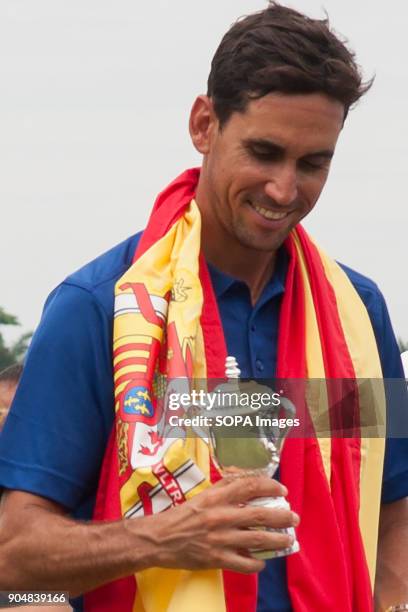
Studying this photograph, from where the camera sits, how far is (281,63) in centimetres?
420

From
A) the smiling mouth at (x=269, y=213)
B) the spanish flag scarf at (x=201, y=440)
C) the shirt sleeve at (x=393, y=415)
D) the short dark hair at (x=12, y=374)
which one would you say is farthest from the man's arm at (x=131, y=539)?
the short dark hair at (x=12, y=374)

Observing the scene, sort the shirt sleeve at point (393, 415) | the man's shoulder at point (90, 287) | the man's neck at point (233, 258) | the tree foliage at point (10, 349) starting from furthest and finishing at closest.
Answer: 1. the tree foliage at point (10, 349)
2. the shirt sleeve at point (393, 415)
3. the man's neck at point (233, 258)
4. the man's shoulder at point (90, 287)

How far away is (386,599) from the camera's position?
4.45 meters

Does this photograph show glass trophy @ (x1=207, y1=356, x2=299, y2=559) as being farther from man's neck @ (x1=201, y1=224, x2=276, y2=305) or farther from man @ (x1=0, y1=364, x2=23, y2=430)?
man @ (x1=0, y1=364, x2=23, y2=430)

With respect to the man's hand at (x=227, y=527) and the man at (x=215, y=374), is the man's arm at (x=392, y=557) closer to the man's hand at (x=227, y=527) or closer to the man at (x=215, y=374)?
the man at (x=215, y=374)

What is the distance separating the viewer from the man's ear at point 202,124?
14.4 ft

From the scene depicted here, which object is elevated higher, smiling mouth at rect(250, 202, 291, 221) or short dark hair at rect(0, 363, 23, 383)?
short dark hair at rect(0, 363, 23, 383)

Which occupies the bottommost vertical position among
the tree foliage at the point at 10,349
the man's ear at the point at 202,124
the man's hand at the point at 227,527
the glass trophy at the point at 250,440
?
the man's hand at the point at 227,527

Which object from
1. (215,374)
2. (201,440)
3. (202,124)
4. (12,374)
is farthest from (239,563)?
(12,374)

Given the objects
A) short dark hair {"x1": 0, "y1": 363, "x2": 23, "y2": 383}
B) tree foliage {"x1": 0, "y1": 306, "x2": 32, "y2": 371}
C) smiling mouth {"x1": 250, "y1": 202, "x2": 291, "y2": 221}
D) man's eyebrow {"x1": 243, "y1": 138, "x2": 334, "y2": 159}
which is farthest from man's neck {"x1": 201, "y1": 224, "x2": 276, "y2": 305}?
tree foliage {"x1": 0, "y1": 306, "x2": 32, "y2": 371}

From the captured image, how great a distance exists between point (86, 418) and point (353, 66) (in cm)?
111

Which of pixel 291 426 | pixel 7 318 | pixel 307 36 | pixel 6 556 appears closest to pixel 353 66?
pixel 307 36

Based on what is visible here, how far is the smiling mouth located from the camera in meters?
4.17

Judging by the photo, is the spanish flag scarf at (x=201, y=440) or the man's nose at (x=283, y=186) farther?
the man's nose at (x=283, y=186)
